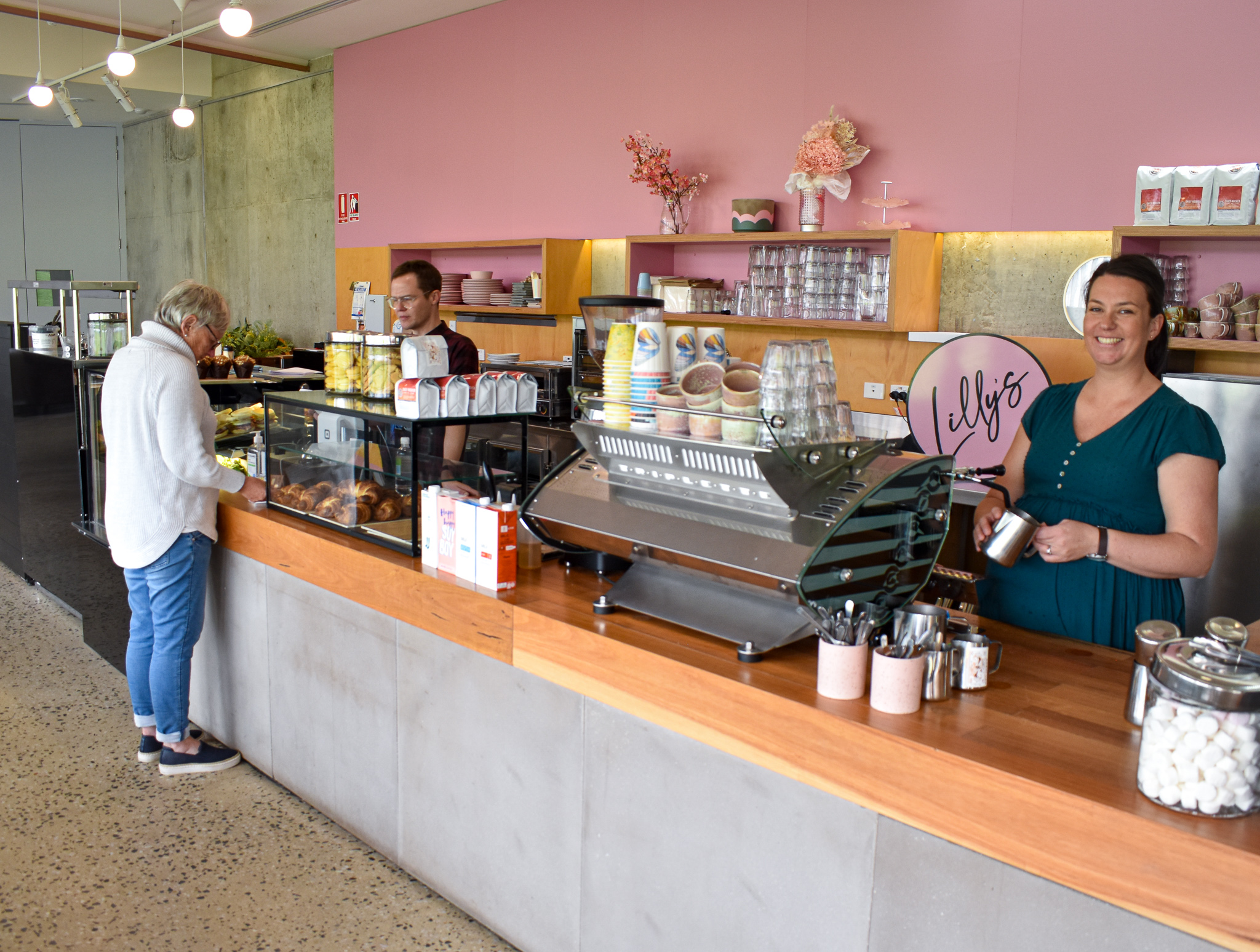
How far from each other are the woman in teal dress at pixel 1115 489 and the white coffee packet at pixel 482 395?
1396 millimetres

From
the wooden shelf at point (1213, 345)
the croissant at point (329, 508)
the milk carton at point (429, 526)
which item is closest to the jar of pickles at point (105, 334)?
the croissant at point (329, 508)

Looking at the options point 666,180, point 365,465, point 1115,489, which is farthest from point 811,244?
point 1115,489

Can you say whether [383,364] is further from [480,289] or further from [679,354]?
[480,289]

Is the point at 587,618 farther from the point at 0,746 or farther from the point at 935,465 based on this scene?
the point at 0,746

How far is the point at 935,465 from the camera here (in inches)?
85.4

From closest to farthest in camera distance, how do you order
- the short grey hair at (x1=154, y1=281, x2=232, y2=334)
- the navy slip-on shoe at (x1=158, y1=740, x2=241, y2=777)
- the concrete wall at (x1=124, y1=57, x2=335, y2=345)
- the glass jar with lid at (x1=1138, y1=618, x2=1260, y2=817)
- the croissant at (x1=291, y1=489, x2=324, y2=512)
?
the glass jar with lid at (x1=1138, y1=618, x2=1260, y2=817), the croissant at (x1=291, y1=489, x2=324, y2=512), the short grey hair at (x1=154, y1=281, x2=232, y2=334), the navy slip-on shoe at (x1=158, y1=740, x2=241, y2=777), the concrete wall at (x1=124, y1=57, x2=335, y2=345)

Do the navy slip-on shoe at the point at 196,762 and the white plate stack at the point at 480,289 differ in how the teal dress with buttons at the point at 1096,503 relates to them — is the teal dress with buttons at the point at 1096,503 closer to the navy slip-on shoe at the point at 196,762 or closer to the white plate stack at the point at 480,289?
the navy slip-on shoe at the point at 196,762

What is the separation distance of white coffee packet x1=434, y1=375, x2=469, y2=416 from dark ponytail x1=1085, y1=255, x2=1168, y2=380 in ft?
5.48

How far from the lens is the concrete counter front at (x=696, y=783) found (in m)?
1.61

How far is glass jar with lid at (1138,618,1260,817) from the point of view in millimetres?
1487

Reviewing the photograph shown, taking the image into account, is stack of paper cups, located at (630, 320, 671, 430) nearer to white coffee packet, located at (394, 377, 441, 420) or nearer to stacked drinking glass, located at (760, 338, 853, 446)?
stacked drinking glass, located at (760, 338, 853, 446)

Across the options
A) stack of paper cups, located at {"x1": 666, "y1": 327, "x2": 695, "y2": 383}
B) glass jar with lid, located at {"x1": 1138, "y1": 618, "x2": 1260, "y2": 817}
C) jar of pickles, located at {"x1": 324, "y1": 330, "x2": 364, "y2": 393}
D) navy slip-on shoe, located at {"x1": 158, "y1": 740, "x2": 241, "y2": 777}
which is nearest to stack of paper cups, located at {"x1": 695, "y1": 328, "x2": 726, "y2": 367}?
stack of paper cups, located at {"x1": 666, "y1": 327, "x2": 695, "y2": 383}

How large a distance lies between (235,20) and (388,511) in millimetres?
4064

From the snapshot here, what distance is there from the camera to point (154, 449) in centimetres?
351
